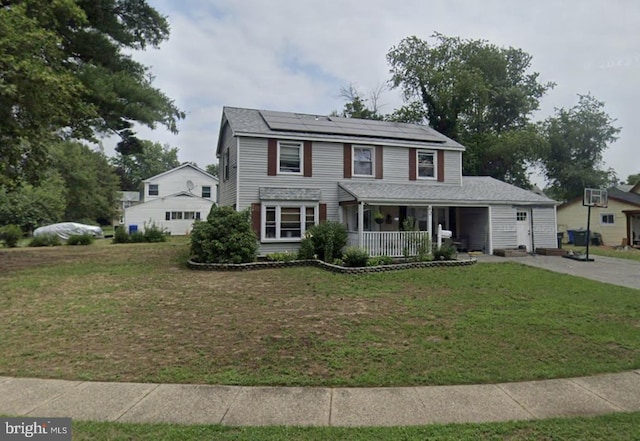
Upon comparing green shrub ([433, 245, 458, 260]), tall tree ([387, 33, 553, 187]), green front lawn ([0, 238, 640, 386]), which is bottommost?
green front lawn ([0, 238, 640, 386])

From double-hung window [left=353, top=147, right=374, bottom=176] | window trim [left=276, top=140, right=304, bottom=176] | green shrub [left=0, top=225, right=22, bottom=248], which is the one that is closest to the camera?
window trim [left=276, top=140, right=304, bottom=176]

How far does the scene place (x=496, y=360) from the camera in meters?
4.53

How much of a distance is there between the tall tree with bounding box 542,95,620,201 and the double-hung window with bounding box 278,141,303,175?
2698 centimetres

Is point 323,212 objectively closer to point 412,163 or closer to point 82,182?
point 412,163

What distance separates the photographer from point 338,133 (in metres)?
16.0

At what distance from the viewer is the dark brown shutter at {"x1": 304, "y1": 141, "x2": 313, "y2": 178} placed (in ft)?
50.0

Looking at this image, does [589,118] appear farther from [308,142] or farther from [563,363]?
[563,363]

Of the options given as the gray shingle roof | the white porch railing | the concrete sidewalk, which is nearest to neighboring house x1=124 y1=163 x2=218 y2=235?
the gray shingle roof

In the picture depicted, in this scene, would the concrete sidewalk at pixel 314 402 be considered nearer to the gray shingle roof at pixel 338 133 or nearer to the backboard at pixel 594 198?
the gray shingle roof at pixel 338 133

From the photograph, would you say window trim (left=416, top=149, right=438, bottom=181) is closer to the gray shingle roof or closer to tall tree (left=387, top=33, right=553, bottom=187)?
the gray shingle roof

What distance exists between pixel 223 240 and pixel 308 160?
5.47 meters

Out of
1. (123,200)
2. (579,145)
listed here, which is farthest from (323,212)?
(123,200)

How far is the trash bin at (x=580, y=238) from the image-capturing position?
22.6 metres

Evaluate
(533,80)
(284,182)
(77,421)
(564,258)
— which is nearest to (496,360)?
(77,421)
